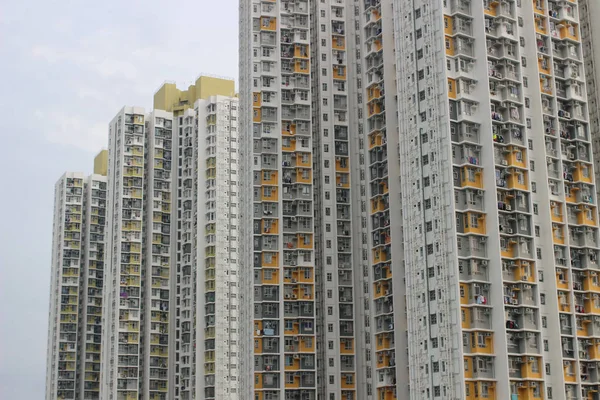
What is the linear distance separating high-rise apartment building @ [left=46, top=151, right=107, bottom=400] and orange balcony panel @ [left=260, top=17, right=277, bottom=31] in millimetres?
53015

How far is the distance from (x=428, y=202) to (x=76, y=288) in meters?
78.3

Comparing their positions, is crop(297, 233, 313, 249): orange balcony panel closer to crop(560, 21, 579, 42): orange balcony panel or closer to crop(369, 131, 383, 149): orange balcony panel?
crop(369, 131, 383, 149): orange balcony panel

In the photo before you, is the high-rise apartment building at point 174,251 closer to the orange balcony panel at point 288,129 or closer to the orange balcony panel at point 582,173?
the orange balcony panel at point 288,129

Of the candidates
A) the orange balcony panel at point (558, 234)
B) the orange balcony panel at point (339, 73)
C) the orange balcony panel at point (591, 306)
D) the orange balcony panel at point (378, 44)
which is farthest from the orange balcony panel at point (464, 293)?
the orange balcony panel at point (339, 73)

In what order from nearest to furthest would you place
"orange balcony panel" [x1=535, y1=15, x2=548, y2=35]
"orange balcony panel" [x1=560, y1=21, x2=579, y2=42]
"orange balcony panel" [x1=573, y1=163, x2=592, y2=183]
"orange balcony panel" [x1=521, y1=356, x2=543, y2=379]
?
"orange balcony panel" [x1=521, y1=356, x2=543, y2=379] < "orange balcony panel" [x1=573, y1=163, x2=592, y2=183] < "orange balcony panel" [x1=535, y1=15, x2=548, y2=35] < "orange balcony panel" [x1=560, y1=21, x2=579, y2=42]

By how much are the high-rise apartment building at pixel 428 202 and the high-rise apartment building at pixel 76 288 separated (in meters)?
49.9

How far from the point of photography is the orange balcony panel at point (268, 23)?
94.1 meters

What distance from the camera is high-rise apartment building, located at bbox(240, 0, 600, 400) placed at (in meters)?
66.1

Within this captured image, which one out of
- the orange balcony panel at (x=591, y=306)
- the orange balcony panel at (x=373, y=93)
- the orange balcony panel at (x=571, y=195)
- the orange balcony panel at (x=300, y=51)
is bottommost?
the orange balcony panel at (x=591, y=306)

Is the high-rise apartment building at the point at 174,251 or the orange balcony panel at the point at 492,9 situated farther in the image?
the high-rise apartment building at the point at 174,251

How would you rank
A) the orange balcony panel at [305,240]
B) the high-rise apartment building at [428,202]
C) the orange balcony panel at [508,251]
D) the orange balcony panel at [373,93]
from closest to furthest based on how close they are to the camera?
the high-rise apartment building at [428,202]
the orange balcony panel at [508,251]
the orange balcony panel at [373,93]
the orange balcony panel at [305,240]

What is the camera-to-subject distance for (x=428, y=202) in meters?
68.8

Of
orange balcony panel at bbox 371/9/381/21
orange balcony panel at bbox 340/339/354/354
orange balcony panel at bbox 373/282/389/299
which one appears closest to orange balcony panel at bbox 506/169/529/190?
orange balcony panel at bbox 373/282/389/299

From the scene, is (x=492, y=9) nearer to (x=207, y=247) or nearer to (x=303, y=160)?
(x=303, y=160)
